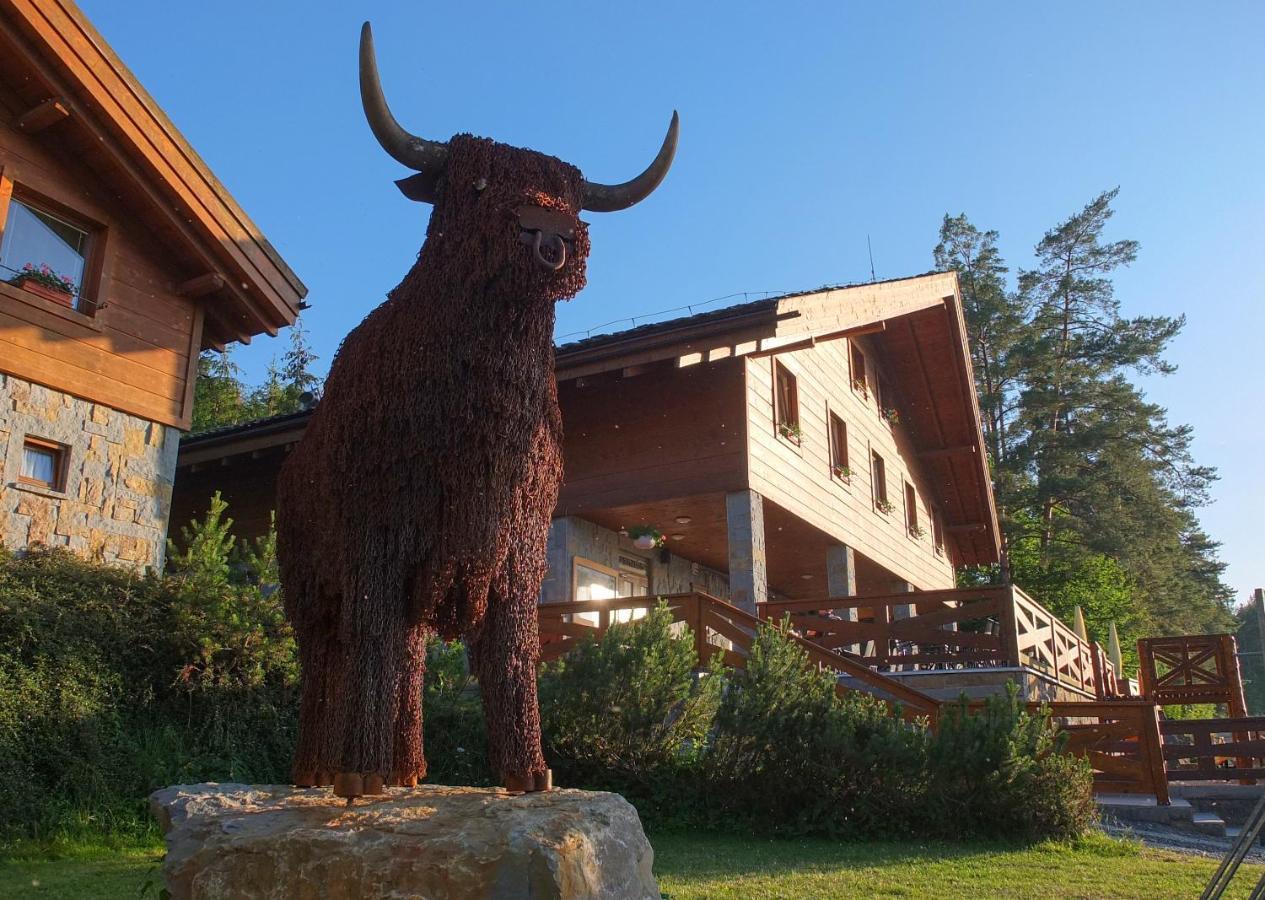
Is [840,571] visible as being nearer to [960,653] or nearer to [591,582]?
[591,582]

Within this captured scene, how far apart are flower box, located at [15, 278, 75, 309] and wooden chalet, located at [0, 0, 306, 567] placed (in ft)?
0.06

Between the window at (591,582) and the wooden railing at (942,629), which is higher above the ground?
the window at (591,582)

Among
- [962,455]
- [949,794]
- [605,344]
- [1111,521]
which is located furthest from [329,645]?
[1111,521]

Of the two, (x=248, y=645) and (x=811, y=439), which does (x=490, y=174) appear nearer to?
(x=248, y=645)

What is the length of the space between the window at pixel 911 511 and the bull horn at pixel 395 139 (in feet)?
59.5

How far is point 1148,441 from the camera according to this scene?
34.6 m

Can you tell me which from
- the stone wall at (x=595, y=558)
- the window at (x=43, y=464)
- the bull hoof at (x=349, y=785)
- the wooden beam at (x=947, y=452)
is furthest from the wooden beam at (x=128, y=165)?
the wooden beam at (x=947, y=452)

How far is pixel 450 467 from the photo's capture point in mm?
4230

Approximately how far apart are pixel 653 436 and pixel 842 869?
7.93m

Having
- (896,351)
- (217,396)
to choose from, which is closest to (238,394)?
(217,396)

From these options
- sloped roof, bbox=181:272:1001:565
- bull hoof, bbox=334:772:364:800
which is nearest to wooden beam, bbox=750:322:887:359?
sloped roof, bbox=181:272:1001:565

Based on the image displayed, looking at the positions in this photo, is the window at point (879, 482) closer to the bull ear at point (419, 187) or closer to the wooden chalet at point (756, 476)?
the wooden chalet at point (756, 476)

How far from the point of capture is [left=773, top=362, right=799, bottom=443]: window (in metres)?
15.0

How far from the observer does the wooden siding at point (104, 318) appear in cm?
920
